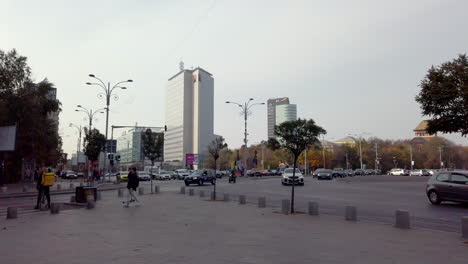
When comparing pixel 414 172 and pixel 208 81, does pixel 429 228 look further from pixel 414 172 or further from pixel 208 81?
pixel 208 81

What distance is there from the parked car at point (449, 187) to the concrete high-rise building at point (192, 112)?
5818 inches

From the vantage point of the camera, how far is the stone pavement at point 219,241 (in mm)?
6602

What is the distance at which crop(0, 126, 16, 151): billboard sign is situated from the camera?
30.8m

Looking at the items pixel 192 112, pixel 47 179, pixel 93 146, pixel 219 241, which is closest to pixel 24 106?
pixel 93 146

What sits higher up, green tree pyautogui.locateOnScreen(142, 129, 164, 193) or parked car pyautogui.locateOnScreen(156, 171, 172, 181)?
green tree pyautogui.locateOnScreen(142, 129, 164, 193)

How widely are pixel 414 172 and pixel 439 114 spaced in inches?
2319

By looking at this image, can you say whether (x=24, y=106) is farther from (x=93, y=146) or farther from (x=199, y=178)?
(x=199, y=178)

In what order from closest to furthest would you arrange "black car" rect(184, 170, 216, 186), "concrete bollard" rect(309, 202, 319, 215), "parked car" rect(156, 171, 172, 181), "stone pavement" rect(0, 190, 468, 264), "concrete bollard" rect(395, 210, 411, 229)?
1. "stone pavement" rect(0, 190, 468, 264)
2. "concrete bollard" rect(395, 210, 411, 229)
3. "concrete bollard" rect(309, 202, 319, 215)
4. "black car" rect(184, 170, 216, 186)
5. "parked car" rect(156, 171, 172, 181)

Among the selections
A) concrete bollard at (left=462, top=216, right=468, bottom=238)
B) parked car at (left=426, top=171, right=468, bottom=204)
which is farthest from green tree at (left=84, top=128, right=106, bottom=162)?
concrete bollard at (left=462, top=216, right=468, bottom=238)

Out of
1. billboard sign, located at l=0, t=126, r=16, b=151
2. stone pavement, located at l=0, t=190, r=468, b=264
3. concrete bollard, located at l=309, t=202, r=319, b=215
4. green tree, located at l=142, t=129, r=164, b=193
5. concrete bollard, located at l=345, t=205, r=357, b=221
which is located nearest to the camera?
stone pavement, located at l=0, t=190, r=468, b=264

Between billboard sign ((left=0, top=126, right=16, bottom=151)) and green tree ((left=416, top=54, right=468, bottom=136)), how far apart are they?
32820mm

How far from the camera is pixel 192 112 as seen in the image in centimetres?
17025

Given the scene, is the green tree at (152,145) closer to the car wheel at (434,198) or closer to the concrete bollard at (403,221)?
the car wheel at (434,198)

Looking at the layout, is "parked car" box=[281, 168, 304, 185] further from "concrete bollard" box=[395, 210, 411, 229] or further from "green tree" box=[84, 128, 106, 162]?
"green tree" box=[84, 128, 106, 162]
